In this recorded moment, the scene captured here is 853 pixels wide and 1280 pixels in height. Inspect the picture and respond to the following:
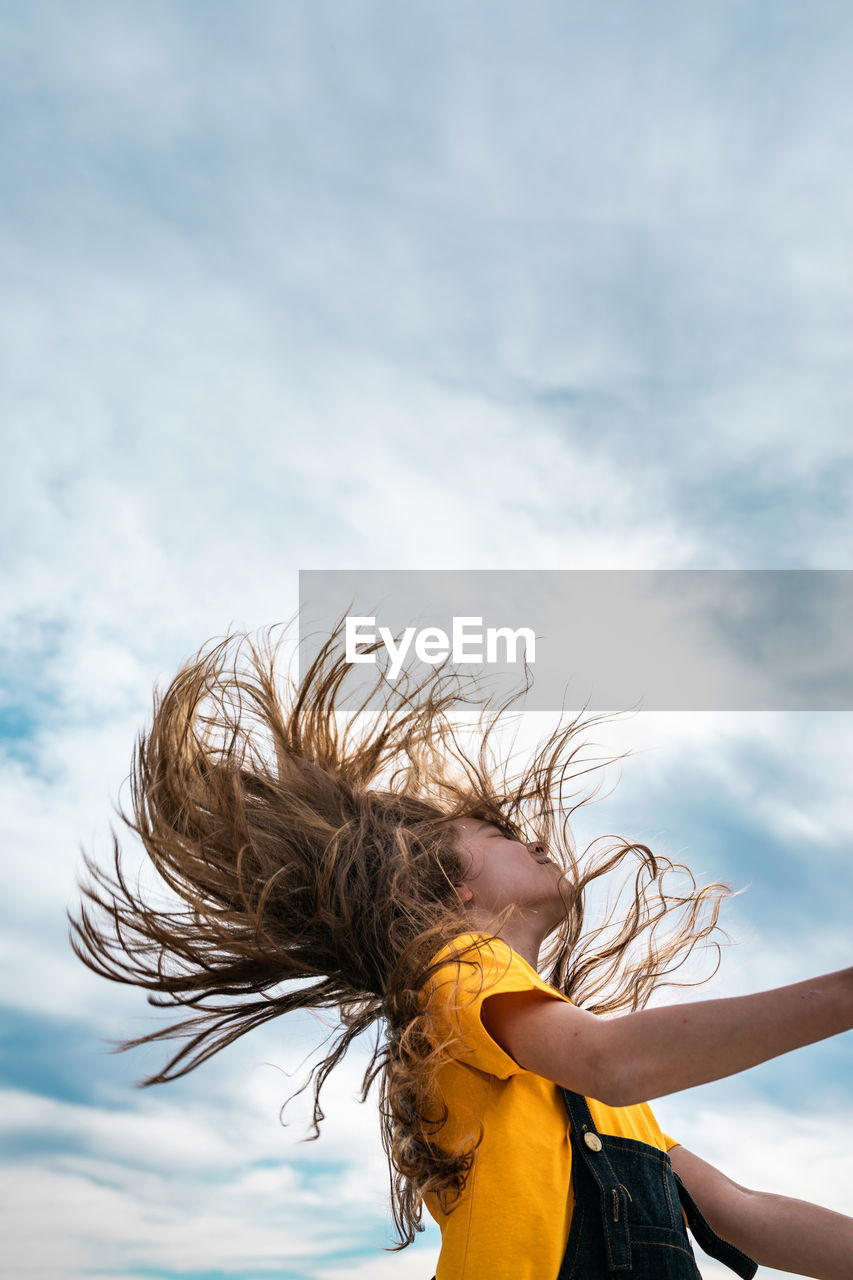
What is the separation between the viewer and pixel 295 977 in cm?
284

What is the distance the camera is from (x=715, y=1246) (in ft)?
8.41

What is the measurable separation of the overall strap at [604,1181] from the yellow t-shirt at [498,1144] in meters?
0.03

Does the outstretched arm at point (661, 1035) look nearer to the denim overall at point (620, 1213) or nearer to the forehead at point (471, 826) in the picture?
the denim overall at point (620, 1213)

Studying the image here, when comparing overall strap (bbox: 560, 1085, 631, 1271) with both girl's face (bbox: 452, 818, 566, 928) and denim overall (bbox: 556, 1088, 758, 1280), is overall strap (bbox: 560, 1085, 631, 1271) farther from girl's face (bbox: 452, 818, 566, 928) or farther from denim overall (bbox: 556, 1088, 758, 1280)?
girl's face (bbox: 452, 818, 566, 928)

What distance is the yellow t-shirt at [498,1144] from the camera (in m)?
2.13

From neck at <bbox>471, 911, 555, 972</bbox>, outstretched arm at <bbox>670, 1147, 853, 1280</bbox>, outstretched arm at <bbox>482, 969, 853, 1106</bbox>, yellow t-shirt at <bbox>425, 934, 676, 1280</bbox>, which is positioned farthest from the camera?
neck at <bbox>471, 911, 555, 972</bbox>

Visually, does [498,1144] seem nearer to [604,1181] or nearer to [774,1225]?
[604,1181]

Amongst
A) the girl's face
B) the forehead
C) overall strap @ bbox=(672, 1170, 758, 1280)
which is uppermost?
the forehead

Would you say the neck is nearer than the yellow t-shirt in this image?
No

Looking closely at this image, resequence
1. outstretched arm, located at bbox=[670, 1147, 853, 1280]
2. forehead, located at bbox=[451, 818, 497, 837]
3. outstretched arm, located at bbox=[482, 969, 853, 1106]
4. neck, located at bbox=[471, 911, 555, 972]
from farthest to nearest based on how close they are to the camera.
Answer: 1. forehead, located at bbox=[451, 818, 497, 837]
2. neck, located at bbox=[471, 911, 555, 972]
3. outstretched arm, located at bbox=[670, 1147, 853, 1280]
4. outstretched arm, located at bbox=[482, 969, 853, 1106]

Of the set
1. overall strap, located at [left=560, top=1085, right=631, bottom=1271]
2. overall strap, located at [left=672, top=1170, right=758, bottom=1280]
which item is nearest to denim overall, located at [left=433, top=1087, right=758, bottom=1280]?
overall strap, located at [left=560, top=1085, right=631, bottom=1271]

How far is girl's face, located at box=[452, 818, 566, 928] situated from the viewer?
2887 mm

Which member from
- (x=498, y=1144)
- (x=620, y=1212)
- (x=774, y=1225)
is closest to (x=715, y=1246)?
(x=774, y=1225)

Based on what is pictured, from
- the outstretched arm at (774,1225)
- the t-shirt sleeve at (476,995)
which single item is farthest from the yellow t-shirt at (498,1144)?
the outstretched arm at (774,1225)
